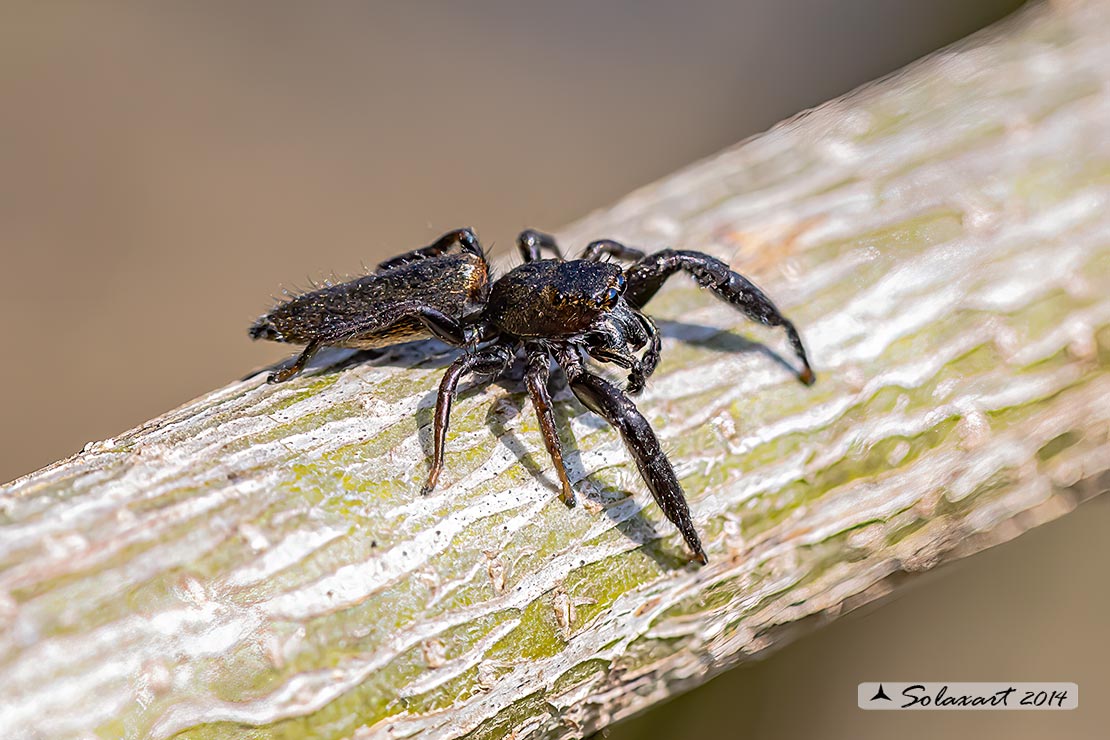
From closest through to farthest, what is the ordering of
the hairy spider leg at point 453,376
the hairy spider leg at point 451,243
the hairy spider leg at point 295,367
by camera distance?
the hairy spider leg at point 453,376 → the hairy spider leg at point 295,367 → the hairy spider leg at point 451,243

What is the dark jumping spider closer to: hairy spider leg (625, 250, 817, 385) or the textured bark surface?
hairy spider leg (625, 250, 817, 385)

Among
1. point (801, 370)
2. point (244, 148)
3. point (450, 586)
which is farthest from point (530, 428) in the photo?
point (244, 148)

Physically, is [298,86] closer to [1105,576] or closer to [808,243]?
[808,243]

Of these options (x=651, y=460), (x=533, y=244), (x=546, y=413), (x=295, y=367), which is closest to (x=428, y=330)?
(x=295, y=367)

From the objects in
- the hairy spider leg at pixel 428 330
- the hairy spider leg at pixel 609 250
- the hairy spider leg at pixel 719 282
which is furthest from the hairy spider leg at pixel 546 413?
the hairy spider leg at pixel 609 250

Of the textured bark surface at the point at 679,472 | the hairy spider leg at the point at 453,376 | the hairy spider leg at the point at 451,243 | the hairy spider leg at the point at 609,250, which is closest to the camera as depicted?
the textured bark surface at the point at 679,472

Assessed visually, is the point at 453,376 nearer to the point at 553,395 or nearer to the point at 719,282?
the point at 553,395

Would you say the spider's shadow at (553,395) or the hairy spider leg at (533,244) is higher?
the hairy spider leg at (533,244)

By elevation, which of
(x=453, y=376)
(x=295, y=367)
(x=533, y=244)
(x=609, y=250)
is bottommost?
(x=453, y=376)

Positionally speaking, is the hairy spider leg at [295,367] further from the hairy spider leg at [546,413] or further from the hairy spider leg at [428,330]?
the hairy spider leg at [546,413]
